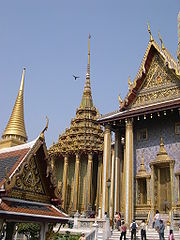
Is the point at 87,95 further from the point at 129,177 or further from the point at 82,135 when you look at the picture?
the point at 129,177

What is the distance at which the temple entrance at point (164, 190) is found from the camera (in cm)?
1688

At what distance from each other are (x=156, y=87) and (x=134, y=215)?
25.3ft

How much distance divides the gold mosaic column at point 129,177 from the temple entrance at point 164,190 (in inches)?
60.0

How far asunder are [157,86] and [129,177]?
5.91 m

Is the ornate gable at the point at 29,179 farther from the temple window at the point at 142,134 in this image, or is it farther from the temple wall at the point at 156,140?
the temple window at the point at 142,134

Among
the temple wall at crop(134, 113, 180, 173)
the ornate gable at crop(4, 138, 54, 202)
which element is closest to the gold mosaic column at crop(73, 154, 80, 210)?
the temple wall at crop(134, 113, 180, 173)

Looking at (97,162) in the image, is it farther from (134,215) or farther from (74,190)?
(134,215)

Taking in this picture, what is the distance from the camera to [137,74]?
795 inches

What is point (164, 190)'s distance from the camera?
56.2ft

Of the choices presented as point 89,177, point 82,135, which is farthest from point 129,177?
point 82,135

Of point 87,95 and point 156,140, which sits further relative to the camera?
point 87,95

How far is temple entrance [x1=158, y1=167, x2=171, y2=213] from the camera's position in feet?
55.4

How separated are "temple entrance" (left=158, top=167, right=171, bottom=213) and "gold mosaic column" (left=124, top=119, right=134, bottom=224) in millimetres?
1523

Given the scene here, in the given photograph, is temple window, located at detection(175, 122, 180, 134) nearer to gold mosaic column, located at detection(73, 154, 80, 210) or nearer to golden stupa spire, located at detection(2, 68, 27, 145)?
gold mosaic column, located at detection(73, 154, 80, 210)
